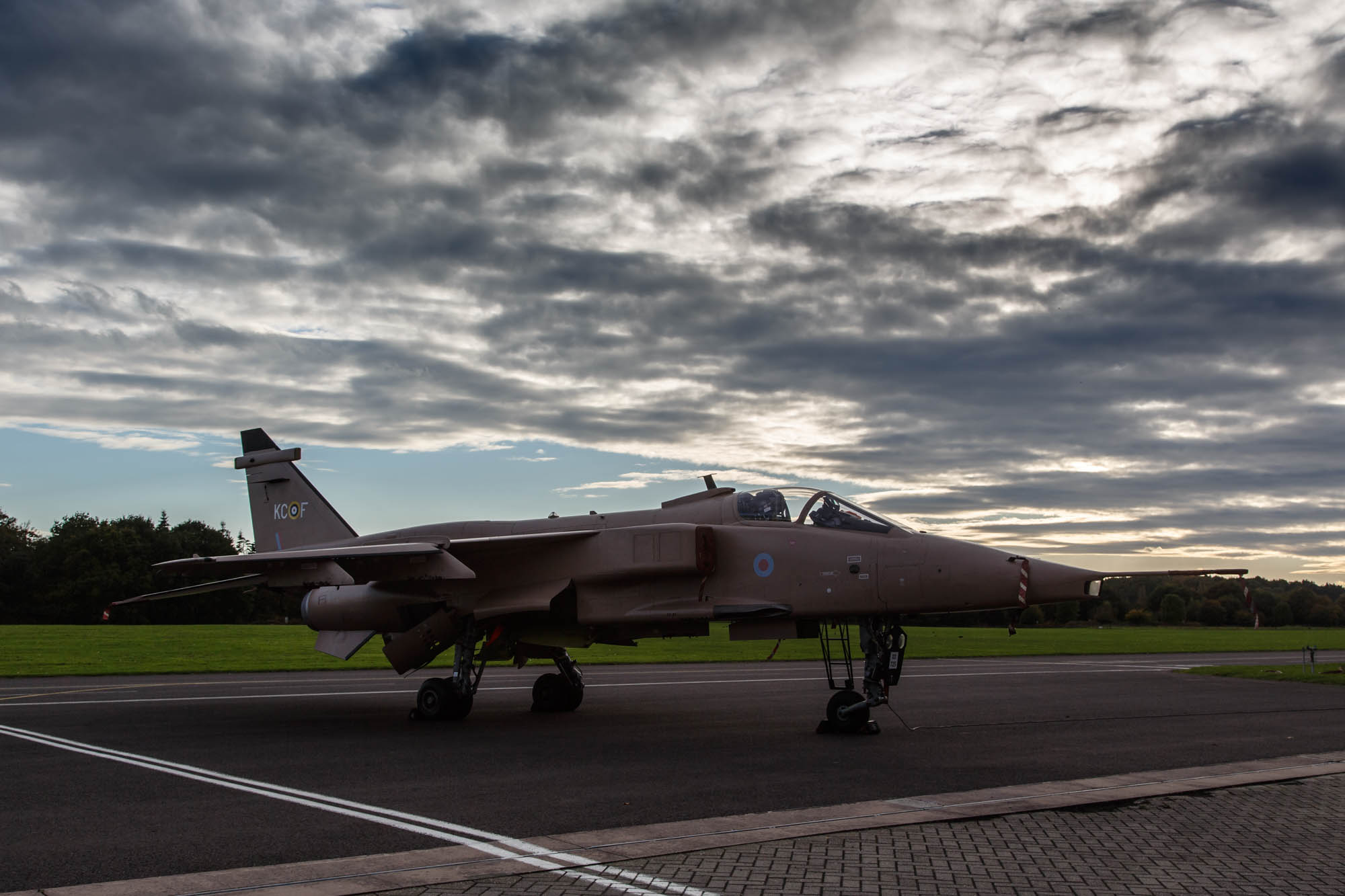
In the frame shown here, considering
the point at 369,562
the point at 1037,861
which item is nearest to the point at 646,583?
the point at 369,562

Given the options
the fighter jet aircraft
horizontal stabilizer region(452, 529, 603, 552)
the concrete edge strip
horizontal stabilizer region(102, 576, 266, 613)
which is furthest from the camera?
horizontal stabilizer region(102, 576, 266, 613)

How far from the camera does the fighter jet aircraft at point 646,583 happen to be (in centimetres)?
1282

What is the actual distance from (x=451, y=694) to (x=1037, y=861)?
10.8 metres

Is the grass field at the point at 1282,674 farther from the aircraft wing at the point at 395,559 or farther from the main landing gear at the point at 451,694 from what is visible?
the main landing gear at the point at 451,694

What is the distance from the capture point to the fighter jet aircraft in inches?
505

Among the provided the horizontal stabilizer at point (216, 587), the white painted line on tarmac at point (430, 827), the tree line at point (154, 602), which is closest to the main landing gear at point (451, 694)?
the horizontal stabilizer at point (216, 587)

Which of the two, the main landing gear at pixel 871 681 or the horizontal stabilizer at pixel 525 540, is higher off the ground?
the horizontal stabilizer at pixel 525 540

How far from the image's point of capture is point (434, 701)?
15.4 metres

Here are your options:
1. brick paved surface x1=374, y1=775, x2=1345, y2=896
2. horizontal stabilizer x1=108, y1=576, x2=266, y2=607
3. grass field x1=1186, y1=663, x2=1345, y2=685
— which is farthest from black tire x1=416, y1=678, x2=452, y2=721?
grass field x1=1186, y1=663, x2=1345, y2=685

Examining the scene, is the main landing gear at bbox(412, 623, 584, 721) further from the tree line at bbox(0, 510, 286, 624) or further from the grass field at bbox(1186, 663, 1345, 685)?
the tree line at bbox(0, 510, 286, 624)

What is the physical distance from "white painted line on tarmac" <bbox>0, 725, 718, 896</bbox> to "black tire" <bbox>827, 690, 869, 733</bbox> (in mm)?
6579

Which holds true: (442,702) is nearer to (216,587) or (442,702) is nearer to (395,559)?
(395,559)

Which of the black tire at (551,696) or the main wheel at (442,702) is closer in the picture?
the main wheel at (442,702)

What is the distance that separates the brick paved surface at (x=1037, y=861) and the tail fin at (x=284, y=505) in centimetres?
1559
